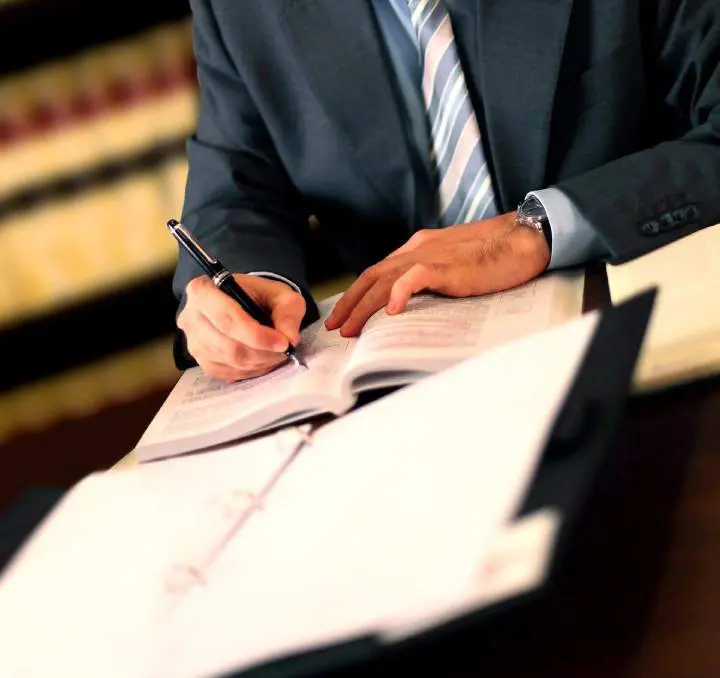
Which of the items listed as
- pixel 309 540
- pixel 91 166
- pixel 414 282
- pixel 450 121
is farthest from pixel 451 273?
A: pixel 91 166

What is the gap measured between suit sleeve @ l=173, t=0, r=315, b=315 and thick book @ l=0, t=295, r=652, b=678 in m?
0.50

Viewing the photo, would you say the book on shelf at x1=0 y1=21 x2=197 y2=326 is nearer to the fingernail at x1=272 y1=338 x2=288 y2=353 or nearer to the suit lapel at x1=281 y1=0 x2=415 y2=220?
the suit lapel at x1=281 y1=0 x2=415 y2=220

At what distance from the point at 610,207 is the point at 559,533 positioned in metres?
0.53

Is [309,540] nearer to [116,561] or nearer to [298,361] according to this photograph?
[116,561]

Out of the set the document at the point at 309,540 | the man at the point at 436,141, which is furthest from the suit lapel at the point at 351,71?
the document at the point at 309,540

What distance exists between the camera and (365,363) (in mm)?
624

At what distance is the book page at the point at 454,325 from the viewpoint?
624 millimetres

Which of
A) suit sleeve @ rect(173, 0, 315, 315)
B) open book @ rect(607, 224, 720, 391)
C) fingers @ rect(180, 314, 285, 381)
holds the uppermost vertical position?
suit sleeve @ rect(173, 0, 315, 315)

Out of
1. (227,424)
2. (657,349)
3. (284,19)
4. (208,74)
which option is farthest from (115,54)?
(657,349)

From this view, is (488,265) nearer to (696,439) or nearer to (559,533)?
(696,439)

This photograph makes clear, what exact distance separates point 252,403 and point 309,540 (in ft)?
0.88

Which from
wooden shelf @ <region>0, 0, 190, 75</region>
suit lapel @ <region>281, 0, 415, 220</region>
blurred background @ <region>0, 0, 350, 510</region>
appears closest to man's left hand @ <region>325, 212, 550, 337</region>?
suit lapel @ <region>281, 0, 415, 220</region>

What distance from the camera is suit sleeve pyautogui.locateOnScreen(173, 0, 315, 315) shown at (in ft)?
3.42

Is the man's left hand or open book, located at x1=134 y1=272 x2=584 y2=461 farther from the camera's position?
the man's left hand
